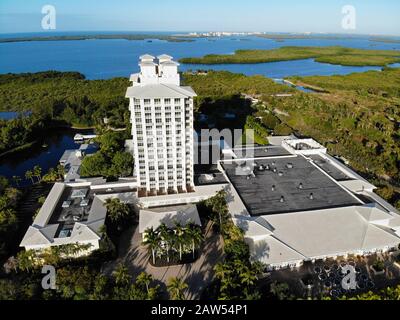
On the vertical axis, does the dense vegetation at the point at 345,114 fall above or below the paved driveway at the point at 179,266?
above

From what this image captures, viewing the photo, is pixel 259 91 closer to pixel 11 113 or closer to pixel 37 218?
pixel 11 113

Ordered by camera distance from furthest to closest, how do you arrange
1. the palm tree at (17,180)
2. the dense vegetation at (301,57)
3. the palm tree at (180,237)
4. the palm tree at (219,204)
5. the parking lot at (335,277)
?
the dense vegetation at (301,57), the palm tree at (17,180), the palm tree at (219,204), the palm tree at (180,237), the parking lot at (335,277)

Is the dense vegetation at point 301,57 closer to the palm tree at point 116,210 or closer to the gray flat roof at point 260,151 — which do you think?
the gray flat roof at point 260,151

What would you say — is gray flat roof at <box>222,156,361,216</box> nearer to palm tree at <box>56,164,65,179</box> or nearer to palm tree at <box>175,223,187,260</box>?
palm tree at <box>175,223,187,260</box>

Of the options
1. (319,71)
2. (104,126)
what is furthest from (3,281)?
(319,71)

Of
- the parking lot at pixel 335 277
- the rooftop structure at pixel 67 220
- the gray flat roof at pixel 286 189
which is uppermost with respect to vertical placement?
the gray flat roof at pixel 286 189

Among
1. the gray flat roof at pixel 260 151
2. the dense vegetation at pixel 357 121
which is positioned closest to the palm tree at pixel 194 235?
the gray flat roof at pixel 260 151
